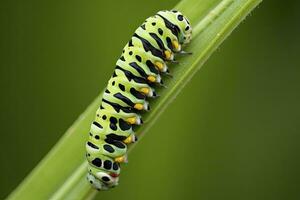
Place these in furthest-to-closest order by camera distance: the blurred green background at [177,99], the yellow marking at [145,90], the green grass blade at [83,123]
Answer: the blurred green background at [177,99], the yellow marking at [145,90], the green grass blade at [83,123]

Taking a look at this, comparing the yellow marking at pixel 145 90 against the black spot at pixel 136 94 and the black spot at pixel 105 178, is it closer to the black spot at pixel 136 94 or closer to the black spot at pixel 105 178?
the black spot at pixel 136 94

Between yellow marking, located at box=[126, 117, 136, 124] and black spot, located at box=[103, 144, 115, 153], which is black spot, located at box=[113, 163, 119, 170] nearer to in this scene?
black spot, located at box=[103, 144, 115, 153]

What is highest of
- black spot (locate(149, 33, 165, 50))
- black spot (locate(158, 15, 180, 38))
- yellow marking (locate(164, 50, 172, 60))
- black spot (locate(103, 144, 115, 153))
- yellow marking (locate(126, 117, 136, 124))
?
black spot (locate(158, 15, 180, 38))

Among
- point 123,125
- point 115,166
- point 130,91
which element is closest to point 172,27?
point 130,91

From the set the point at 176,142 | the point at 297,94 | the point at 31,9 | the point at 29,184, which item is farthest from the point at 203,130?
the point at 29,184

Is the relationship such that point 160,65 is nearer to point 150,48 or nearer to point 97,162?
point 150,48

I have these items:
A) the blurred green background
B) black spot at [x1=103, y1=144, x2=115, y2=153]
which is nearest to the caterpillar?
black spot at [x1=103, y1=144, x2=115, y2=153]

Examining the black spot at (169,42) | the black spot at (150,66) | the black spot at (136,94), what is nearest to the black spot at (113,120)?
the black spot at (136,94)
